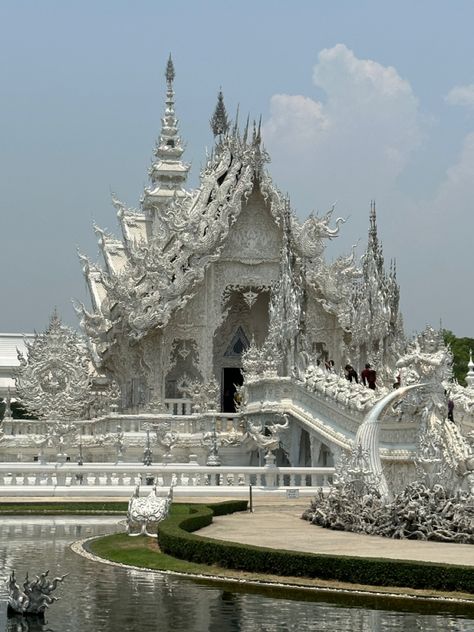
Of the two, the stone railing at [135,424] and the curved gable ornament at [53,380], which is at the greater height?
the curved gable ornament at [53,380]

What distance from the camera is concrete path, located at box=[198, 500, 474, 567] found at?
13.4 m

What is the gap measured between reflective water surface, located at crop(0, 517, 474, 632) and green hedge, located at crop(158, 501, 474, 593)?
539 mm

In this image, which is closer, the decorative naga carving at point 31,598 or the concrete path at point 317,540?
the decorative naga carving at point 31,598

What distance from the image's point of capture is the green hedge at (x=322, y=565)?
1144cm

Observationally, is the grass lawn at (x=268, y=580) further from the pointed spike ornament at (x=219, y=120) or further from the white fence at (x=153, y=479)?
the pointed spike ornament at (x=219, y=120)

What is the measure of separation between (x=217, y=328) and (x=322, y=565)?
23179 mm

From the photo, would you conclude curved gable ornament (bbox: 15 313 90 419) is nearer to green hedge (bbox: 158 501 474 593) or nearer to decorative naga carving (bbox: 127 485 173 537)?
decorative naga carving (bbox: 127 485 173 537)

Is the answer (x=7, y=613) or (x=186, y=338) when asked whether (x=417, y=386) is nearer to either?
(x=7, y=613)

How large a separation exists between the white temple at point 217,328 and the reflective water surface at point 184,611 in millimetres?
16354

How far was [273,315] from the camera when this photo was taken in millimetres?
31203

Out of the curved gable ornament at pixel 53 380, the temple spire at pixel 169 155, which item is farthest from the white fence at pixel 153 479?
the temple spire at pixel 169 155

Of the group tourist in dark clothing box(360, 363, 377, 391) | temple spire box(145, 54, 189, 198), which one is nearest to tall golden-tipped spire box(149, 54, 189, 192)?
temple spire box(145, 54, 189, 198)

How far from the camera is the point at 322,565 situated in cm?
1210

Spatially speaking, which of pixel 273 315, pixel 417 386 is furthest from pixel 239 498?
pixel 273 315
